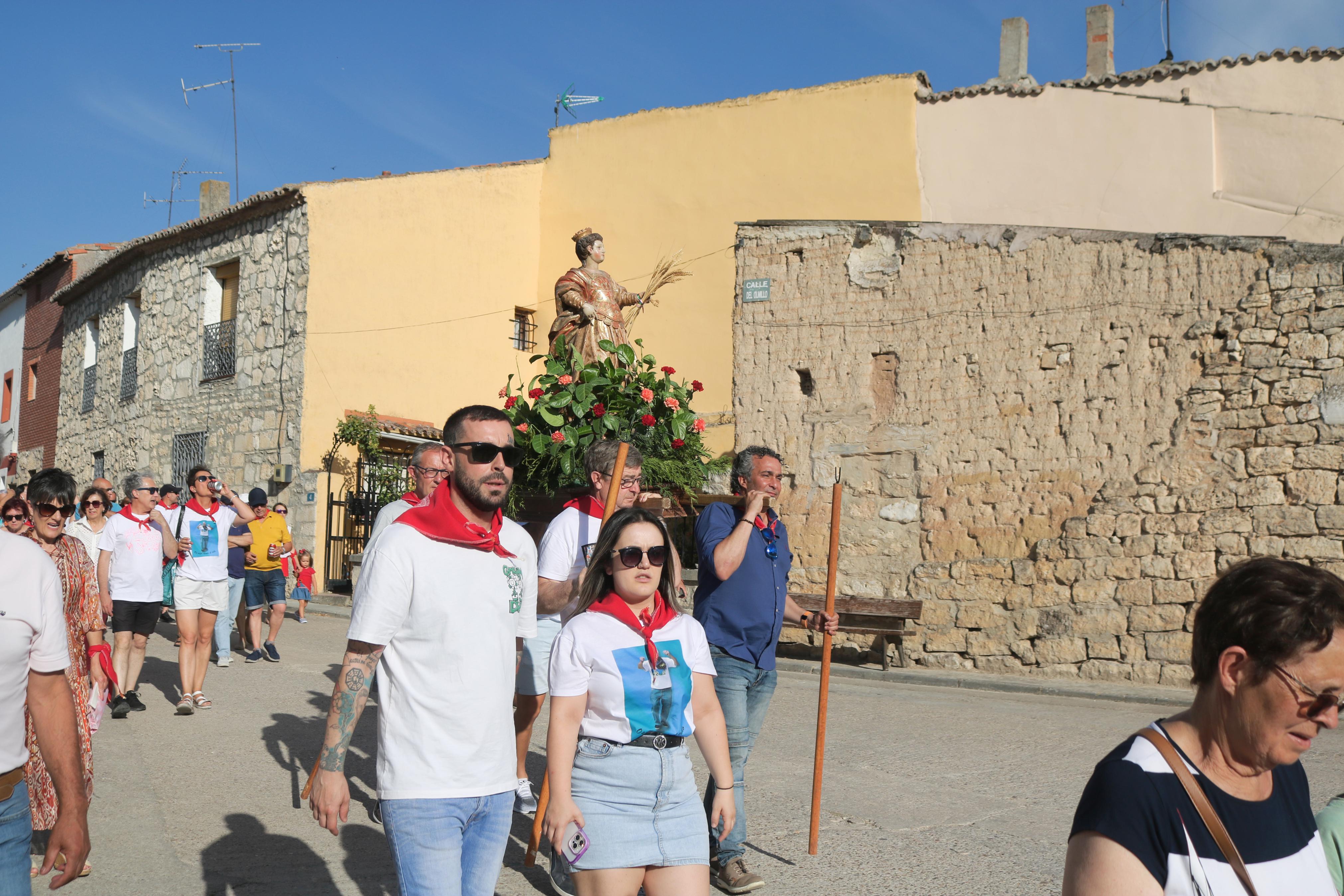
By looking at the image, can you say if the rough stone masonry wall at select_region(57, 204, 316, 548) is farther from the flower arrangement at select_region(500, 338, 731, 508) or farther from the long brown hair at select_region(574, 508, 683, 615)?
Result: the long brown hair at select_region(574, 508, 683, 615)

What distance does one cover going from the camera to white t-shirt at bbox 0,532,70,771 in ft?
8.84

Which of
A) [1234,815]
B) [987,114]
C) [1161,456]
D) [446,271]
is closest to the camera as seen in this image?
[1234,815]

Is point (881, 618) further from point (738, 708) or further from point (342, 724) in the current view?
point (342, 724)

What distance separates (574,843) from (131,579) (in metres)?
6.27

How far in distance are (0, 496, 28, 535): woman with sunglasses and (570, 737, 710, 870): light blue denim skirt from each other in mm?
4086

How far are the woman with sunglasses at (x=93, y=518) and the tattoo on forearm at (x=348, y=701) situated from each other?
649cm

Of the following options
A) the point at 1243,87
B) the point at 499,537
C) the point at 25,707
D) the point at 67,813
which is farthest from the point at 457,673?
the point at 1243,87

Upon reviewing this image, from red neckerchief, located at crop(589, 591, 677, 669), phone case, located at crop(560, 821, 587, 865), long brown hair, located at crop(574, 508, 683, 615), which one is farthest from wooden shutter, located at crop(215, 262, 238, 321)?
phone case, located at crop(560, 821, 587, 865)

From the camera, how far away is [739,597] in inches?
190

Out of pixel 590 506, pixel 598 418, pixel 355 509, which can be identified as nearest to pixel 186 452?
pixel 355 509

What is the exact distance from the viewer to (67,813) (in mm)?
Answer: 2787

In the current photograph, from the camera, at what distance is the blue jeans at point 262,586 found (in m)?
11.4

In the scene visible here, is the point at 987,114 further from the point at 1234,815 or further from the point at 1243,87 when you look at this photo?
the point at 1234,815

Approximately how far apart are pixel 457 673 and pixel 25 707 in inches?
48.6
